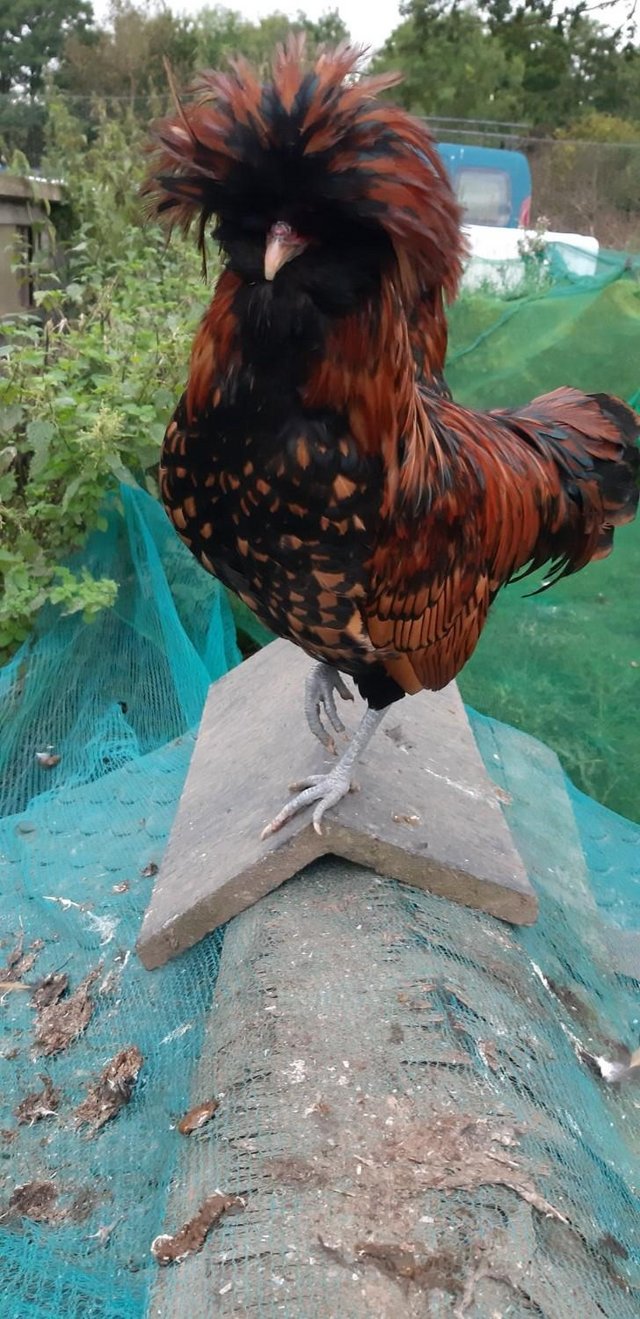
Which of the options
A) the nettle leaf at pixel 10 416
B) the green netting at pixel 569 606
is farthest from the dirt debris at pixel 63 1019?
the green netting at pixel 569 606

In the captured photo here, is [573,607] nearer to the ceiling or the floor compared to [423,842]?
nearer to the floor

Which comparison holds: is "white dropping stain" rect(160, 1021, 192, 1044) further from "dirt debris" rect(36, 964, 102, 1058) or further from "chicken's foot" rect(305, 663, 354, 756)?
"chicken's foot" rect(305, 663, 354, 756)

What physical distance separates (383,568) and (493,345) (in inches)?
166

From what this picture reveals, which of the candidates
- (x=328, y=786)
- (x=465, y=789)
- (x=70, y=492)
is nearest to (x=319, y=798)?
(x=328, y=786)

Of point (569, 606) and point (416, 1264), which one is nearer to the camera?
point (416, 1264)

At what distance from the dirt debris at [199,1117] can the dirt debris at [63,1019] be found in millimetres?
616

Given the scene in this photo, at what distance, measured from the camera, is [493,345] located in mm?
5512

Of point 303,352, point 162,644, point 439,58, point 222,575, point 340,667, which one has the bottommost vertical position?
point 162,644

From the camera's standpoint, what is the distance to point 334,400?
157 centimetres

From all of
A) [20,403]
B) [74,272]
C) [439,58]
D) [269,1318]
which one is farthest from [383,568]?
[439,58]

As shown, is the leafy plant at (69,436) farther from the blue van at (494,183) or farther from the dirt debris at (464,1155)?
the blue van at (494,183)

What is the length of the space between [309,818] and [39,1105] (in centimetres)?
86

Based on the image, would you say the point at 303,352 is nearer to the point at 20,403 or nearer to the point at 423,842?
the point at 423,842

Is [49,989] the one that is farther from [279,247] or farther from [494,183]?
[494,183]
